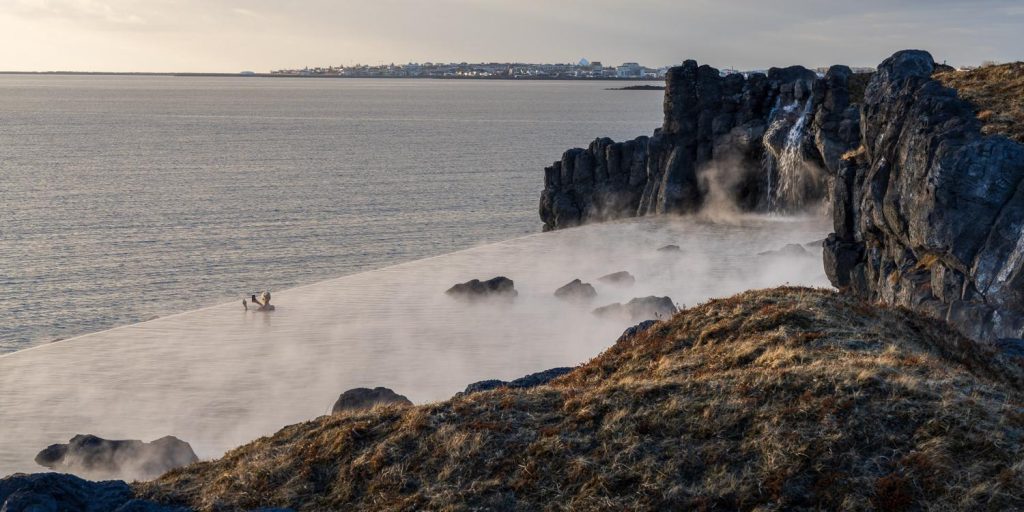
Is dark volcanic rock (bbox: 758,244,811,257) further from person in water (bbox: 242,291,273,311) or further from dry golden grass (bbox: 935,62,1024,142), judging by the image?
person in water (bbox: 242,291,273,311)

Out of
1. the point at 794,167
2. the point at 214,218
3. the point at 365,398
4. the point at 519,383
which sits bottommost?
the point at 214,218

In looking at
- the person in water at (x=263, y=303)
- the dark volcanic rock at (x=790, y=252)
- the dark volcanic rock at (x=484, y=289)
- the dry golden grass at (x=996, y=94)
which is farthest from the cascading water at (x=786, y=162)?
the person in water at (x=263, y=303)

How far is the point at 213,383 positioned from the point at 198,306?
1820cm

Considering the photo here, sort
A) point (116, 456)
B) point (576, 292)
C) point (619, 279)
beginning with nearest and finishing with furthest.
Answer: point (116, 456) < point (576, 292) < point (619, 279)

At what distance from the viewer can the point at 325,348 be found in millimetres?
44531

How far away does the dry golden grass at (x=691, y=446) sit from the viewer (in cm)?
1456

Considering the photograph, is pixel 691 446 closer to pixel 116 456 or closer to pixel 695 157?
pixel 116 456

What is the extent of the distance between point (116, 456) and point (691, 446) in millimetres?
22197

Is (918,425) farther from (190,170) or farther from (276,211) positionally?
(190,170)

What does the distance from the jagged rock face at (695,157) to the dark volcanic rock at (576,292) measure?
31648 millimetres

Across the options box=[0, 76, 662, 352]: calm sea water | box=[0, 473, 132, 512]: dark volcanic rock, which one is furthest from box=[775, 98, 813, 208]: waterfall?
box=[0, 473, 132, 512]: dark volcanic rock

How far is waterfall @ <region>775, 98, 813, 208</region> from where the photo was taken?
76250 millimetres

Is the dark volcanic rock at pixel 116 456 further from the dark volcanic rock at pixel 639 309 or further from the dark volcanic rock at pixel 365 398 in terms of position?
the dark volcanic rock at pixel 639 309

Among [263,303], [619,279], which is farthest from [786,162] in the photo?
[263,303]
